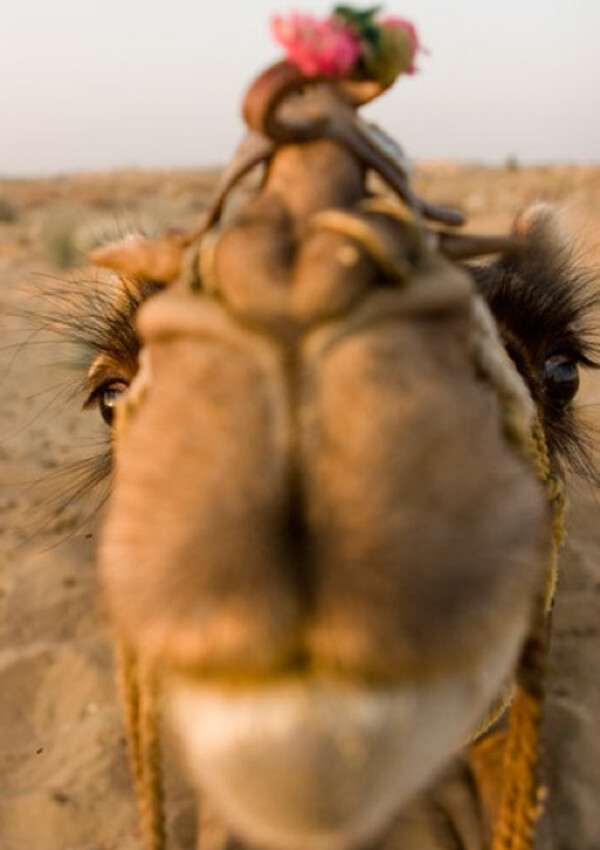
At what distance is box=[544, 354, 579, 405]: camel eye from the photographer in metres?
1.98

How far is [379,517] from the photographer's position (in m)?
0.94

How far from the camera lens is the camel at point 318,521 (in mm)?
936

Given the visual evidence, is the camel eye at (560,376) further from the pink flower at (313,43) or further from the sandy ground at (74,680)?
the pink flower at (313,43)

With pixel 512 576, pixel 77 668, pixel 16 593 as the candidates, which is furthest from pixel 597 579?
pixel 512 576

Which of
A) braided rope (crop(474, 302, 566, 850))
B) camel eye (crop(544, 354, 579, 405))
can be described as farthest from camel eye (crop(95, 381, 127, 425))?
camel eye (crop(544, 354, 579, 405))

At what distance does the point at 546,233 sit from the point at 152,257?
125cm

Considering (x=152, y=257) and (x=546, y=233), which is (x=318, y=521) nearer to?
(x=152, y=257)

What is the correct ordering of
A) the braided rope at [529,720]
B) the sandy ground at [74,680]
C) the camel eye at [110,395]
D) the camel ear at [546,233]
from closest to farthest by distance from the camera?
1. the braided rope at [529,720]
2. the camel eye at [110,395]
3. the camel ear at [546,233]
4. the sandy ground at [74,680]

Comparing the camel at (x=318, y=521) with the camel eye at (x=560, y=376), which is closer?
the camel at (x=318, y=521)

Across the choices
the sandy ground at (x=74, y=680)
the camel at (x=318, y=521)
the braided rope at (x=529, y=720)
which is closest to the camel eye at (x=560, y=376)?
the braided rope at (x=529, y=720)

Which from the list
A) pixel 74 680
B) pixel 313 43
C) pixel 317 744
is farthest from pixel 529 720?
pixel 74 680

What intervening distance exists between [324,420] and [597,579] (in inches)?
119

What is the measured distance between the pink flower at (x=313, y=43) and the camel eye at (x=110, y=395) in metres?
0.84

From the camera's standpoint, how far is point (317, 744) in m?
0.96
